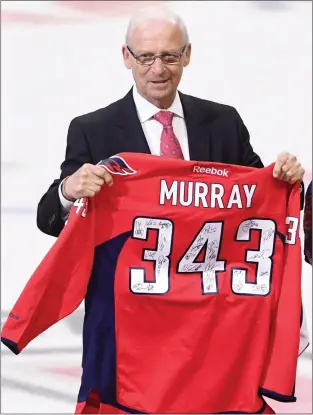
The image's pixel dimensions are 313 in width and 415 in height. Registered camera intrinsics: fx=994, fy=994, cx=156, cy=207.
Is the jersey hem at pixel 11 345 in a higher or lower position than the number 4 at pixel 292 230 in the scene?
lower

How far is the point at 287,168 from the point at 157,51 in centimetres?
45

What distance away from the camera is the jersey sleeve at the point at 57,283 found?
8.10ft

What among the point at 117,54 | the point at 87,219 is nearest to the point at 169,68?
the point at 87,219

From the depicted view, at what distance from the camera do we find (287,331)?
8.32 feet

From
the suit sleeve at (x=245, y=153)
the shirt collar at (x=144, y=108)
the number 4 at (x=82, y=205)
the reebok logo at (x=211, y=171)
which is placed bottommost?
the number 4 at (x=82, y=205)

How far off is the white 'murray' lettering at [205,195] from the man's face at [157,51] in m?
0.25

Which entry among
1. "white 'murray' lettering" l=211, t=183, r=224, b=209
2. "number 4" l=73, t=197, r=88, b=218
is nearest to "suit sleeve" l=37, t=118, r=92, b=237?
"number 4" l=73, t=197, r=88, b=218

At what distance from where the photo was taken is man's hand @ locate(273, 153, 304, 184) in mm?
2557

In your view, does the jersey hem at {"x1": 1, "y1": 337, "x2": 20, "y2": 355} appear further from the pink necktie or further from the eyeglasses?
the eyeglasses

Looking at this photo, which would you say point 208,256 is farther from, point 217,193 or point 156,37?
point 156,37

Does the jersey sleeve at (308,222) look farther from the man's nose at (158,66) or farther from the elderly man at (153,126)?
the man's nose at (158,66)

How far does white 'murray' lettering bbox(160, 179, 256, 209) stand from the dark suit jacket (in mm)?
112

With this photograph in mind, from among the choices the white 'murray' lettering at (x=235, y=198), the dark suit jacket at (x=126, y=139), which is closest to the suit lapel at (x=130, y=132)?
the dark suit jacket at (x=126, y=139)

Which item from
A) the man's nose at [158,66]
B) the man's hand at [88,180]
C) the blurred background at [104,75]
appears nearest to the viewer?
the man's hand at [88,180]
